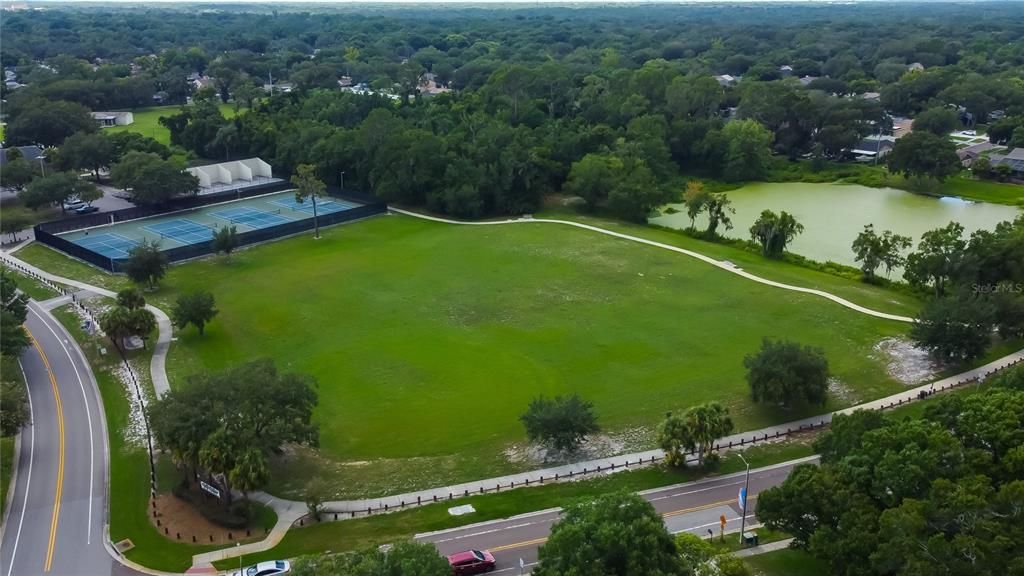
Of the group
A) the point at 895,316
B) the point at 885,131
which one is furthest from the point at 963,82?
the point at 895,316

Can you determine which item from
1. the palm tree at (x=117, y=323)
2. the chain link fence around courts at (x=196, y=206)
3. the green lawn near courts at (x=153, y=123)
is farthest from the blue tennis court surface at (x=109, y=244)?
the green lawn near courts at (x=153, y=123)

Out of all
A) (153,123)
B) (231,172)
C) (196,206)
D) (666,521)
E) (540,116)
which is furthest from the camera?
(153,123)

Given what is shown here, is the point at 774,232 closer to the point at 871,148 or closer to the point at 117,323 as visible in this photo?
the point at 117,323

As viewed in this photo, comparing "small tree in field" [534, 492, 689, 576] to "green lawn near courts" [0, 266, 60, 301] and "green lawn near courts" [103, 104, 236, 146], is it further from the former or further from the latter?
"green lawn near courts" [103, 104, 236, 146]

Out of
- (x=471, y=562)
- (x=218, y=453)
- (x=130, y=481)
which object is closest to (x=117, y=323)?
(x=130, y=481)

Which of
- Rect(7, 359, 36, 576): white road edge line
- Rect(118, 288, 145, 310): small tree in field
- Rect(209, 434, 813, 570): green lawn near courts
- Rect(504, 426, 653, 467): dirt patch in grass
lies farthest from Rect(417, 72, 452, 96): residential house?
Rect(209, 434, 813, 570): green lawn near courts

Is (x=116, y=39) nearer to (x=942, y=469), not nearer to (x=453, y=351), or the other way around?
(x=453, y=351)
